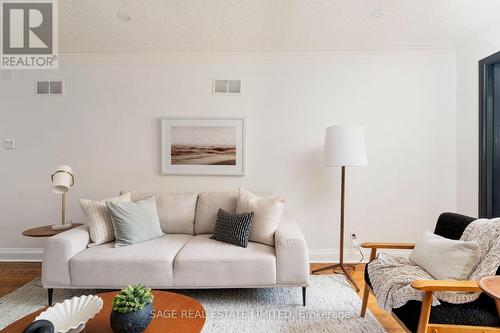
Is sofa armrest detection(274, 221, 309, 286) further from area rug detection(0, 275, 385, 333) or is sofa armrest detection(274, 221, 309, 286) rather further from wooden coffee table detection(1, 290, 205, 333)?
wooden coffee table detection(1, 290, 205, 333)

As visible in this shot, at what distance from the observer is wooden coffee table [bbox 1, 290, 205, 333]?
1.33m

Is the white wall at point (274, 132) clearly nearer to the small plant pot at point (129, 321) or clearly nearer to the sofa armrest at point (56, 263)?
the sofa armrest at point (56, 263)

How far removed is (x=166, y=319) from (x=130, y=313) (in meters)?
0.24

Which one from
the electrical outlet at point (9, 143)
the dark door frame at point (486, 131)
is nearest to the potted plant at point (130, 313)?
the electrical outlet at point (9, 143)

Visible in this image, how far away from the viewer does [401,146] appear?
10.5ft

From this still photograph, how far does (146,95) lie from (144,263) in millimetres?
2020

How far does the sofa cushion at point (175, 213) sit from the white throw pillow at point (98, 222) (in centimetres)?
39

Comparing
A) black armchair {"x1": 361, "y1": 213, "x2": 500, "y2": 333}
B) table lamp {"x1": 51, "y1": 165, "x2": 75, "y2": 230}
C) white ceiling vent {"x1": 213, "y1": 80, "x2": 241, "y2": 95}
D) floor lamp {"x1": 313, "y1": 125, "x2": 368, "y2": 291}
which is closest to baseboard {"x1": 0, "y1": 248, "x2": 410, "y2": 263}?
floor lamp {"x1": 313, "y1": 125, "x2": 368, "y2": 291}

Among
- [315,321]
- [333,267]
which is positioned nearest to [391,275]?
[315,321]

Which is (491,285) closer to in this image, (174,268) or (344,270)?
(344,270)

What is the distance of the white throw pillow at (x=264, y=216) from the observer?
8.02ft

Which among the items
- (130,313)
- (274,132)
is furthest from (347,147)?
(130,313)

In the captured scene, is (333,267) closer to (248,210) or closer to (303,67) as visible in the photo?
(248,210)
